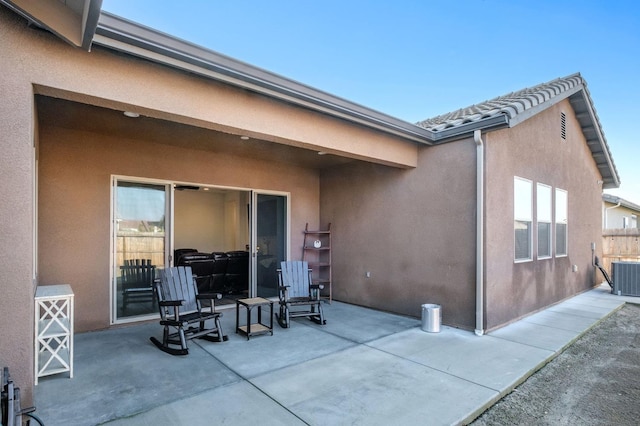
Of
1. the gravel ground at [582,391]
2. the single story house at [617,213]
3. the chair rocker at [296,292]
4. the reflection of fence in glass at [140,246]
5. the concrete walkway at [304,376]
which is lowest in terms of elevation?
the gravel ground at [582,391]

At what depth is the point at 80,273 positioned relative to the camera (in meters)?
5.05

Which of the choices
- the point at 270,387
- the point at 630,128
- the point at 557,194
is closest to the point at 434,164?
the point at 557,194

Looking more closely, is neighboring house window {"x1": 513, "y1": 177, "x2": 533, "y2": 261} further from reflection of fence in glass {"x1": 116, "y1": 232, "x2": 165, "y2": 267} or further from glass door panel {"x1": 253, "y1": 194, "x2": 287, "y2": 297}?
reflection of fence in glass {"x1": 116, "y1": 232, "x2": 165, "y2": 267}

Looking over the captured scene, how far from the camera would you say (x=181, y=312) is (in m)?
4.67

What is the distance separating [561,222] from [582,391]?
4934 millimetres

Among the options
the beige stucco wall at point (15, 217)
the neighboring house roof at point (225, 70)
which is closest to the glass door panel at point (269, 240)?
the neighboring house roof at point (225, 70)

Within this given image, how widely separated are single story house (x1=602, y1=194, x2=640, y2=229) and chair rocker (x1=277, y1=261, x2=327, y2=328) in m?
11.3

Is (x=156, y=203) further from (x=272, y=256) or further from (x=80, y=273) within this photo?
(x=272, y=256)

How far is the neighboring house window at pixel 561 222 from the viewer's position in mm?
7188

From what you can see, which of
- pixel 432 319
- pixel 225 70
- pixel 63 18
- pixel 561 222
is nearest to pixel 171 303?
pixel 225 70

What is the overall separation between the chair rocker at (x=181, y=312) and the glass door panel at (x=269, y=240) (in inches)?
86.7

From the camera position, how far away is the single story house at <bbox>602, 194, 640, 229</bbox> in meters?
12.3

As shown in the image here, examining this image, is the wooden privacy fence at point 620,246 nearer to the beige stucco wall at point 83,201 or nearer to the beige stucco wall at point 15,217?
the beige stucco wall at point 83,201

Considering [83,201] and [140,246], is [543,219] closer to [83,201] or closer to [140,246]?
[140,246]
